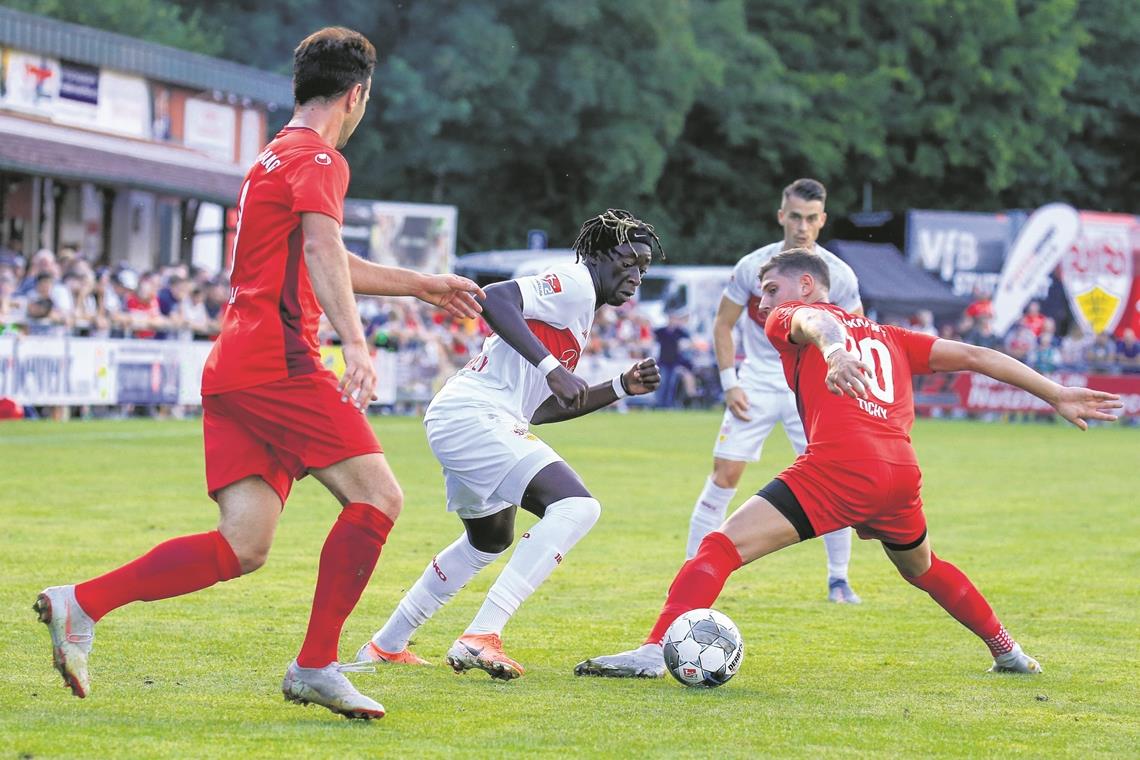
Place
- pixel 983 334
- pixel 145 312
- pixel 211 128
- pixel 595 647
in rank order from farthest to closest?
pixel 211 128 < pixel 983 334 < pixel 145 312 < pixel 595 647

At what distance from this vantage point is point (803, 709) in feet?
20.3

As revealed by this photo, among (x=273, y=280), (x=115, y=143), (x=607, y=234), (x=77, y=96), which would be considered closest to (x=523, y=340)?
(x=607, y=234)

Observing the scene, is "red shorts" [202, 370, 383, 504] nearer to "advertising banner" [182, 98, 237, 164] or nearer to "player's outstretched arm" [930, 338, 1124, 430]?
"player's outstretched arm" [930, 338, 1124, 430]

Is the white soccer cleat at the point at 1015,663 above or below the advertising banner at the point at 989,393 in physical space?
above

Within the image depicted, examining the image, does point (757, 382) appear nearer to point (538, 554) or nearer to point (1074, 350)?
point (538, 554)

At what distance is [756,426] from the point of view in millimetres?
10078

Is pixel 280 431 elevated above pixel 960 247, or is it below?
below

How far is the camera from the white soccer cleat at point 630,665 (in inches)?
267

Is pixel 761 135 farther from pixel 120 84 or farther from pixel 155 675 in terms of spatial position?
pixel 155 675

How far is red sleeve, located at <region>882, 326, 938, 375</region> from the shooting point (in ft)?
22.9

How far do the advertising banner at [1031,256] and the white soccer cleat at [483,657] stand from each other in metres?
32.8

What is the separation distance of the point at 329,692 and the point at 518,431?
165cm

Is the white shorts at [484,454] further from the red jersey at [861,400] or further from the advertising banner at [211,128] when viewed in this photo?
the advertising banner at [211,128]

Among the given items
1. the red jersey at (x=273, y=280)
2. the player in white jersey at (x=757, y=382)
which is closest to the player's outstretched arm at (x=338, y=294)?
the red jersey at (x=273, y=280)
